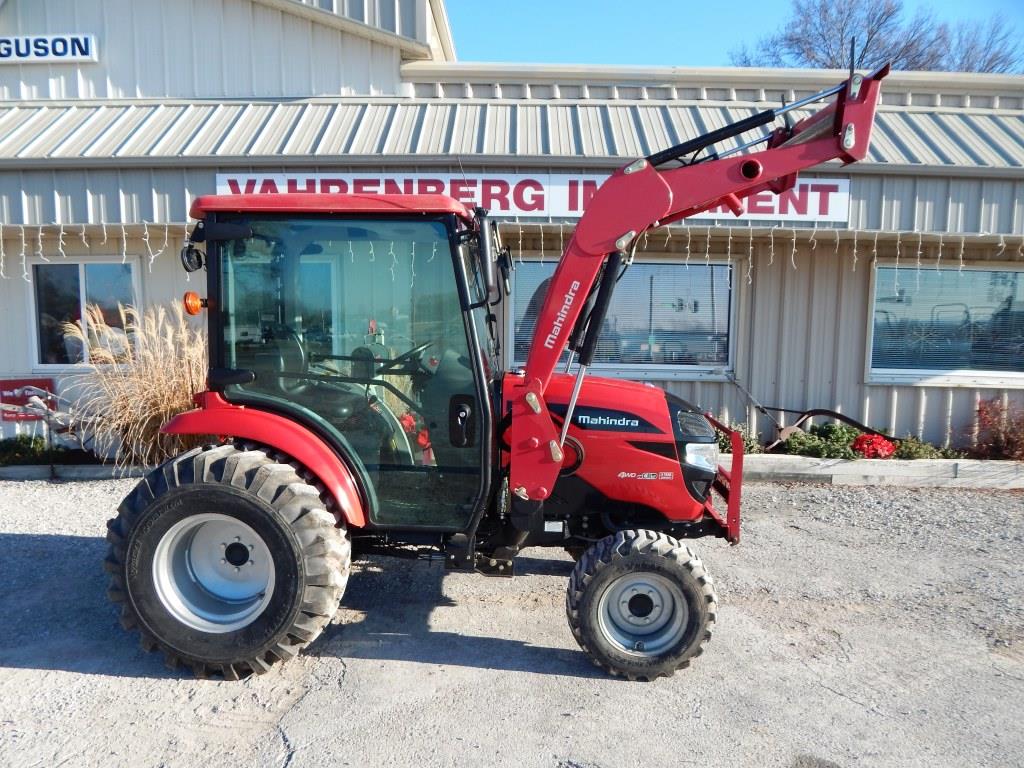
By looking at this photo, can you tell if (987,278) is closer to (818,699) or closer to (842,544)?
(842,544)

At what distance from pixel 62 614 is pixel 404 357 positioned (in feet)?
8.19

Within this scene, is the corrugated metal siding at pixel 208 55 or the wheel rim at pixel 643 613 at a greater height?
the corrugated metal siding at pixel 208 55

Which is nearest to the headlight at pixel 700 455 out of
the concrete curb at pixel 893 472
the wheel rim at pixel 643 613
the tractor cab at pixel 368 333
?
the wheel rim at pixel 643 613

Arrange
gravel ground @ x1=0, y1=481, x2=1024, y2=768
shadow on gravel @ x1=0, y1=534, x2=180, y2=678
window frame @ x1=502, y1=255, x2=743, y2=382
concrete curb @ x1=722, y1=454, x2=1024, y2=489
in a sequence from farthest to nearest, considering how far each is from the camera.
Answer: window frame @ x1=502, y1=255, x2=743, y2=382 < concrete curb @ x1=722, y1=454, x2=1024, y2=489 < shadow on gravel @ x1=0, y1=534, x2=180, y2=678 < gravel ground @ x1=0, y1=481, x2=1024, y2=768

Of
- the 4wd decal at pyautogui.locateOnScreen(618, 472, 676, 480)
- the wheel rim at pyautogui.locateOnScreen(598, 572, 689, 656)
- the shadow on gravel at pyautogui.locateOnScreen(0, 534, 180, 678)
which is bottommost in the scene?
the shadow on gravel at pyautogui.locateOnScreen(0, 534, 180, 678)

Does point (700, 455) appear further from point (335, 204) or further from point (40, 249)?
point (40, 249)

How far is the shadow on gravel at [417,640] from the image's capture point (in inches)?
128

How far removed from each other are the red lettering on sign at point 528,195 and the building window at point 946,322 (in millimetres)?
3906

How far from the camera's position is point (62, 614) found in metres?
3.71

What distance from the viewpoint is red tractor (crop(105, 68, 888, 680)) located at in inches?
118

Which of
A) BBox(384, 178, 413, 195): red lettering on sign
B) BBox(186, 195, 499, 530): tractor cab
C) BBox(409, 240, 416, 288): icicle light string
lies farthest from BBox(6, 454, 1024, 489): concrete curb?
BBox(409, 240, 416, 288): icicle light string

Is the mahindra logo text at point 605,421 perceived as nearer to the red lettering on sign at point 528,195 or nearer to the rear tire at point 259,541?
the rear tire at point 259,541

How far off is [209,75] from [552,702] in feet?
26.0

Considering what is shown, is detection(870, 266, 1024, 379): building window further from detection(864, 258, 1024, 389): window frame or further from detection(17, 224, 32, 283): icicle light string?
detection(17, 224, 32, 283): icicle light string
